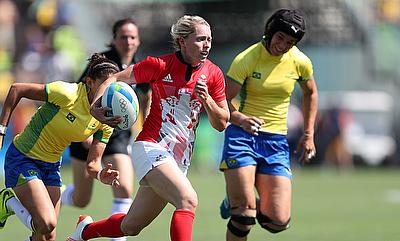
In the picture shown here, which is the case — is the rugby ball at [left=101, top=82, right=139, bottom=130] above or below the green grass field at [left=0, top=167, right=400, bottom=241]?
above

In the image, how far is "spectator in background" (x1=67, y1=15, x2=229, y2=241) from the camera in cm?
805

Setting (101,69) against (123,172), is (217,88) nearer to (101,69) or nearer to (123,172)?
(101,69)

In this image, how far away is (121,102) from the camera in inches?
310

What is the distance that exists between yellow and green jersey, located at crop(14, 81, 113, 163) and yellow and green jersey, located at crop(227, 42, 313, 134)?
156 cm

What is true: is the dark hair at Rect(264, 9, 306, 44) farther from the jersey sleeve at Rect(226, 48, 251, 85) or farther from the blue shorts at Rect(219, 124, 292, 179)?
the blue shorts at Rect(219, 124, 292, 179)

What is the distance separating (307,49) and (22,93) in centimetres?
1993

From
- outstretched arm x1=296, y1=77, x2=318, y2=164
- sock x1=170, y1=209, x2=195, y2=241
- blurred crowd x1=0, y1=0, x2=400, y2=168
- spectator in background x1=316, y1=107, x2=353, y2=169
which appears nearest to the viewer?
sock x1=170, y1=209, x2=195, y2=241

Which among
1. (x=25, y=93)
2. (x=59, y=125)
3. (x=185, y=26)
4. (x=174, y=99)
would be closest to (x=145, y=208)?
(x=174, y=99)

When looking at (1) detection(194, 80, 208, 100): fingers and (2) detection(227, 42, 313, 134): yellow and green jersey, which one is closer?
(1) detection(194, 80, 208, 100): fingers

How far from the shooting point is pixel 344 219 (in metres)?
13.8

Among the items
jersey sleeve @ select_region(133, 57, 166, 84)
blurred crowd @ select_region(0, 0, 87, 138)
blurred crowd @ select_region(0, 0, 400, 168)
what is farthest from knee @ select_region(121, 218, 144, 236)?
blurred crowd @ select_region(0, 0, 87, 138)

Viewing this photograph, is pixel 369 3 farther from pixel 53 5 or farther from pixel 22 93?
pixel 22 93

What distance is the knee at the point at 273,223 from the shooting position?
31.3 ft

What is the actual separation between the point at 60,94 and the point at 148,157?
0.93 m
